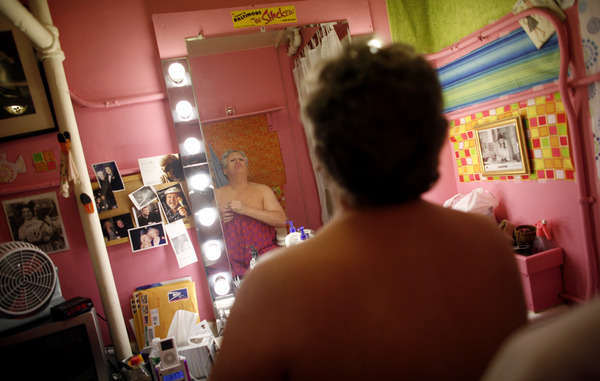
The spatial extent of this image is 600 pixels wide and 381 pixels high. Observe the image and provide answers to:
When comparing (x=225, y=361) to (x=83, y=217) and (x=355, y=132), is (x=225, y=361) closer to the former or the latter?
(x=355, y=132)

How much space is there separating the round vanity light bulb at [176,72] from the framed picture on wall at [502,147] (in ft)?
5.35

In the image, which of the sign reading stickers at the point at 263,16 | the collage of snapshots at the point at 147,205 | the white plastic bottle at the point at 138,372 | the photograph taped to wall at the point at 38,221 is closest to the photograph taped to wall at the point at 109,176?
the collage of snapshots at the point at 147,205

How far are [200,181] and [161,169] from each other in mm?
208

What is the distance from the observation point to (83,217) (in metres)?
1.53

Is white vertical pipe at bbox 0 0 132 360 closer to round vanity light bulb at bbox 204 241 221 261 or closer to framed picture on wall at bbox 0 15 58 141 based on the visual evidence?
framed picture on wall at bbox 0 15 58 141

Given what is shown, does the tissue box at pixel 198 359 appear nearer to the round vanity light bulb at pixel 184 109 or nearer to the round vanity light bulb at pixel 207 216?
the round vanity light bulb at pixel 207 216

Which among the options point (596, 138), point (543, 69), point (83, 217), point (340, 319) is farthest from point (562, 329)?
point (83, 217)

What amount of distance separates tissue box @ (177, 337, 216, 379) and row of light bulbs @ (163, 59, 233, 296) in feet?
1.07

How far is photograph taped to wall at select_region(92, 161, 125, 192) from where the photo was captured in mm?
1649

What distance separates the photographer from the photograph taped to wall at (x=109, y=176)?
5.41 feet

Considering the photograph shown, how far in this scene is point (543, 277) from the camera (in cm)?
149

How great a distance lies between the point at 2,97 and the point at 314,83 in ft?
5.83

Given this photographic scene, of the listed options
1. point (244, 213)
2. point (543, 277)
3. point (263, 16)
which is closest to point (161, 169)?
point (244, 213)

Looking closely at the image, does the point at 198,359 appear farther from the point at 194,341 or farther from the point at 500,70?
the point at 500,70
